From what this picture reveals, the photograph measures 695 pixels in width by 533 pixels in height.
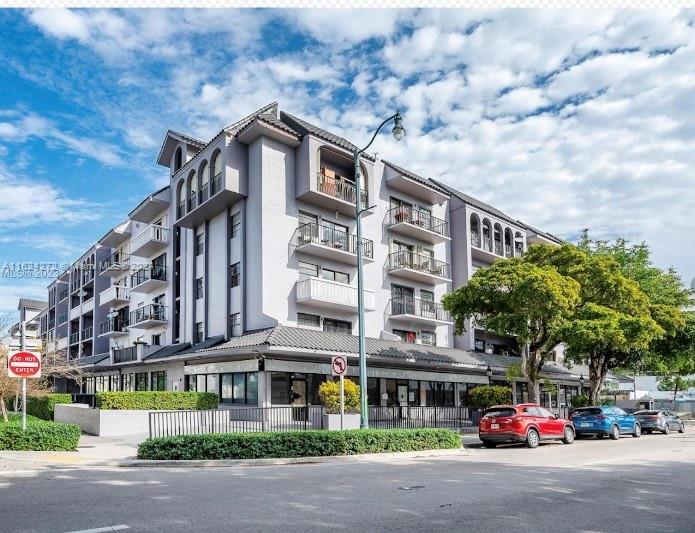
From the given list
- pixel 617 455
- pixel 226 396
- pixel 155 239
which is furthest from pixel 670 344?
pixel 155 239

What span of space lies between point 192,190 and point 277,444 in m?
21.4

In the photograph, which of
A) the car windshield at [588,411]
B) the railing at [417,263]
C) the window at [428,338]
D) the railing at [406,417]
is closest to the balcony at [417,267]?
the railing at [417,263]

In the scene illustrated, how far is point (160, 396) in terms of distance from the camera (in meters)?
27.5

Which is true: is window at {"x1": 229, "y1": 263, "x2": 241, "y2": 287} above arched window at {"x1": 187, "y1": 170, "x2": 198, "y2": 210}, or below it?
below

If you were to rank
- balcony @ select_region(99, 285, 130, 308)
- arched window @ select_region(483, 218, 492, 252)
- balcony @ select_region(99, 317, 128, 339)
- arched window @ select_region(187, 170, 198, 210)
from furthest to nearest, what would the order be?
balcony @ select_region(99, 285, 130, 308)
balcony @ select_region(99, 317, 128, 339)
arched window @ select_region(483, 218, 492, 252)
arched window @ select_region(187, 170, 198, 210)

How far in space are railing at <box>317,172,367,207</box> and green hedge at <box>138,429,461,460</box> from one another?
16.0 meters

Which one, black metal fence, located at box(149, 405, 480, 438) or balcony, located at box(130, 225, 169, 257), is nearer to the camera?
black metal fence, located at box(149, 405, 480, 438)

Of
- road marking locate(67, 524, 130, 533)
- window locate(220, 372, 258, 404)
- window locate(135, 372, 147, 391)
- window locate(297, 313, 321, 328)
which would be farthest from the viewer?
window locate(135, 372, 147, 391)

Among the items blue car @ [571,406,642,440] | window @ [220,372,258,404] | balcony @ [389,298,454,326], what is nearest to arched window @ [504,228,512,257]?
balcony @ [389,298,454,326]

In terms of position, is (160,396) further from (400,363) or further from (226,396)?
(400,363)

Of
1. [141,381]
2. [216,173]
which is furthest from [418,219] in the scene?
[141,381]

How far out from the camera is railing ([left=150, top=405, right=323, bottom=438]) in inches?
808

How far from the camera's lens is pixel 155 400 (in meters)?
27.3

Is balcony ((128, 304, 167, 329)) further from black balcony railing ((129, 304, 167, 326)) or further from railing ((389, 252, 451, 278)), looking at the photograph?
railing ((389, 252, 451, 278))
